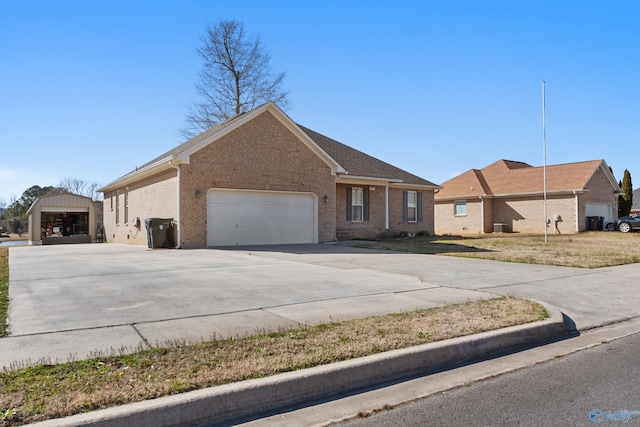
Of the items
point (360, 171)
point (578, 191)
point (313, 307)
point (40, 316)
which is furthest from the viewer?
point (578, 191)

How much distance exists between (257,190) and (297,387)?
1540 cm

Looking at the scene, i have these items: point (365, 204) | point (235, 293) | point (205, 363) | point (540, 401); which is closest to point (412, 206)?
point (365, 204)

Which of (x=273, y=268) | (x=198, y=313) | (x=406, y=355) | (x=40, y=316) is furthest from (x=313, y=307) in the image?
(x=273, y=268)

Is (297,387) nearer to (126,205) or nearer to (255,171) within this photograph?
(255,171)

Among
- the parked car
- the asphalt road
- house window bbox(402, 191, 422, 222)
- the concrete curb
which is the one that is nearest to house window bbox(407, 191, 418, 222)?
house window bbox(402, 191, 422, 222)

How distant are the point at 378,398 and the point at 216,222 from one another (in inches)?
585

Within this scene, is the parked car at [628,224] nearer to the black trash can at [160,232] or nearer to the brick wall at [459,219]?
the brick wall at [459,219]

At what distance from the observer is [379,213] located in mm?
25062

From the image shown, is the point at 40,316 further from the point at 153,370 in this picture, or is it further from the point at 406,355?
the point at 406,355

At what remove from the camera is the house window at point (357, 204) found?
78.4 ft

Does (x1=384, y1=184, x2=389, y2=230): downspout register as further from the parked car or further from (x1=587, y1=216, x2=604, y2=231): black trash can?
the parked car

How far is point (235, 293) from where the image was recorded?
816 centimetres

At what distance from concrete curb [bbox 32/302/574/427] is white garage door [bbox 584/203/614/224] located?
31.3 m

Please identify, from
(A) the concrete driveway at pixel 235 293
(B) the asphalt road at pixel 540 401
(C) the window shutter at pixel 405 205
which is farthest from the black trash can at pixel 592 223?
(B) the asphalt road at pixel 540 401
